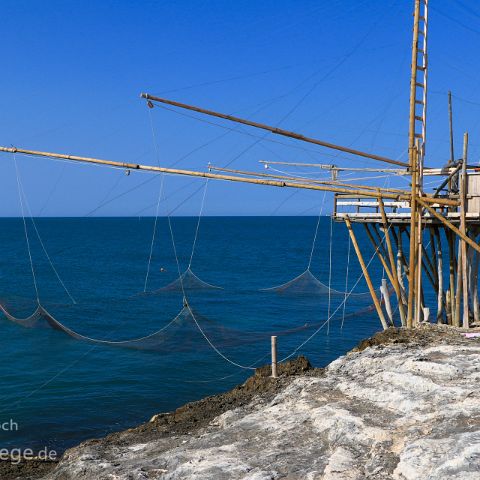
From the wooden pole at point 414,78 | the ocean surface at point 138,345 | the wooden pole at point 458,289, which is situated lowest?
the ocean surface at point 138,345

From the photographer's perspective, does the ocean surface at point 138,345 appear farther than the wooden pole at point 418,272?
Yes

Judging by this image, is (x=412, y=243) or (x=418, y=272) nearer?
(x=412, y=243)

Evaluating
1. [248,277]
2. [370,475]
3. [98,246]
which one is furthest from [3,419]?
[98,246]

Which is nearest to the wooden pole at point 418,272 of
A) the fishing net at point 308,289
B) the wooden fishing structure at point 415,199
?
the wooden fishing structure at point 415,199

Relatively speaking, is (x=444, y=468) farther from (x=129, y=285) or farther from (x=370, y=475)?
(x=129, y=285)

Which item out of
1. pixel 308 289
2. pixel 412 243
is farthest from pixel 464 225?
pixel 308 289

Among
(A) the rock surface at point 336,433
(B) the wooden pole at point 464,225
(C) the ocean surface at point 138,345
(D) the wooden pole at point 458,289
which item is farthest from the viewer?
(C) the ocean surface at point 138,345

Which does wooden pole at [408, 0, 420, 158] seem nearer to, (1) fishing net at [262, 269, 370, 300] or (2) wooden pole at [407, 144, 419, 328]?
(2) wooden pole at [407, 144, 419, 328]

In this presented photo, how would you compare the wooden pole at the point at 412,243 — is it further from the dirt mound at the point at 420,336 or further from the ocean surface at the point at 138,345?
the ocean surface at the point at 138,345

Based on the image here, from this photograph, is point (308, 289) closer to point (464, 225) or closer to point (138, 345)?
point (138, 345)

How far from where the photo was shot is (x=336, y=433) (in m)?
11.6

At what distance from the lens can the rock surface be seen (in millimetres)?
10242

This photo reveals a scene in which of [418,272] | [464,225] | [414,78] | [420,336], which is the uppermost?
[414,78]

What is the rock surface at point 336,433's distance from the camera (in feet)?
33.6
